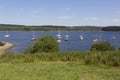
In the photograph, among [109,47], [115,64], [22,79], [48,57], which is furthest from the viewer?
[109,47]

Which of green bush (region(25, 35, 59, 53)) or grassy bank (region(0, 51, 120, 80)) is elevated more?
grassy bank (region(0, 51, 120, 80))

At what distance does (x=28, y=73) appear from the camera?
1264cm

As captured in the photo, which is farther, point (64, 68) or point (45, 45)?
point (45, 45)

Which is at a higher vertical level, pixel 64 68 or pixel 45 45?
pixel 64 68

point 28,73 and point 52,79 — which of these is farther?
point 28,73

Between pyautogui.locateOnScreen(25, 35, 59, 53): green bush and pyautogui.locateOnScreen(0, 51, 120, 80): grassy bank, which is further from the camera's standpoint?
pyautogui.locateOnScreen(25, 35, 59, 53): green bush

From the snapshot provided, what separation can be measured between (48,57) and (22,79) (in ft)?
33.3

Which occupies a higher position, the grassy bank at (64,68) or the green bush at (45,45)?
the grassy bank at (64,68)

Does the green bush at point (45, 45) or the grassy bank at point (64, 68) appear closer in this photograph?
the grassy bank at point (64, 68)

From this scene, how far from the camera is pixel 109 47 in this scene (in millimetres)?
36812

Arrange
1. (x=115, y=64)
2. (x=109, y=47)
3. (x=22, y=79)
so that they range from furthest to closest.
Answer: (x=109, y=47) → (x=115, y=64) → (x=22, y=79)

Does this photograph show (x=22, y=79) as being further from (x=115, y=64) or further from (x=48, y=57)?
(x=48, y=57)

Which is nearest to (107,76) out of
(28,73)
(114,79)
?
(114,79)

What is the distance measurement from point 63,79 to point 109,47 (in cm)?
2638
